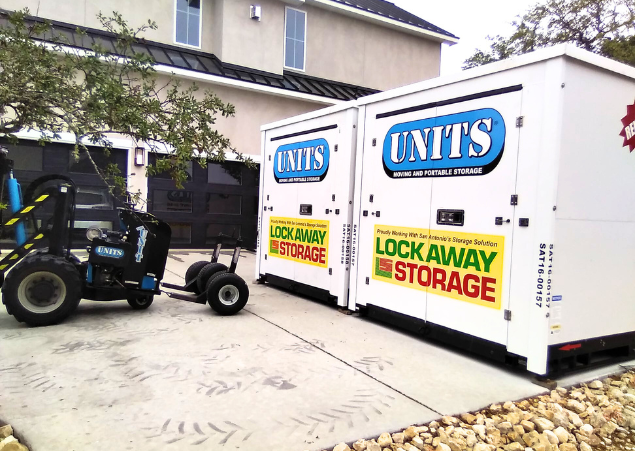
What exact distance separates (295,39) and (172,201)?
262 inches

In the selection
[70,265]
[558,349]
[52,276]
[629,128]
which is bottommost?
[558,349]

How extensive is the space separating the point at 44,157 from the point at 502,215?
9.81 meters

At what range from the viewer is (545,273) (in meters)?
3.99

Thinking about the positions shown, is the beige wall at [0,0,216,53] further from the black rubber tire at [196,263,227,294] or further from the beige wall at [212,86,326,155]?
the black rubber tire at [196,263,227,294]

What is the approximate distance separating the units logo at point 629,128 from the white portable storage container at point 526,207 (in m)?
0.02

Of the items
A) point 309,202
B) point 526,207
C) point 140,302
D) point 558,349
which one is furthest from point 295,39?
point 558,349

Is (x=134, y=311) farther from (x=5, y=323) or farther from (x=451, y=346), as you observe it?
(x=451, y=346)

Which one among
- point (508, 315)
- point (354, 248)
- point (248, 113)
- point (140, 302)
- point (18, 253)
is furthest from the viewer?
point (248, 113)

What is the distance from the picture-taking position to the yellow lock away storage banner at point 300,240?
684 centimetres

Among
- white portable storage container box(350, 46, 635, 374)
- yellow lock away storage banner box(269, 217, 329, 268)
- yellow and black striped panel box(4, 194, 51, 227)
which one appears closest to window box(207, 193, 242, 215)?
yellow lock away storage banner box(269, 217, 329, 268)

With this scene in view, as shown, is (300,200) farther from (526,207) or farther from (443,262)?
(526,207)

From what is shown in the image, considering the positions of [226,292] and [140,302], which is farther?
[140,302]

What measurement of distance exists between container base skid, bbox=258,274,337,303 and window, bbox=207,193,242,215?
4501 millimetres

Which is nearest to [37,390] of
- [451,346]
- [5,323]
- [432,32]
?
[5,323]
